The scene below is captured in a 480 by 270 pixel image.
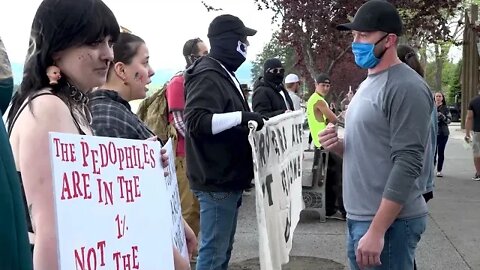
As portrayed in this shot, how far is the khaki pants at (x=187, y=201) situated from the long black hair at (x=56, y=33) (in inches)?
162

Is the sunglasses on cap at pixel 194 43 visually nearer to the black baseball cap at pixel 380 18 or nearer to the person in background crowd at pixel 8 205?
the black baseball cap at pixel 380 18

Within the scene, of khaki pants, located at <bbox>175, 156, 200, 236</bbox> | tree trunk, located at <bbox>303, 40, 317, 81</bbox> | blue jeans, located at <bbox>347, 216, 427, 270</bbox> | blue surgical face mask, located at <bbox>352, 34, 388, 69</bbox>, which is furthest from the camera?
tree trunk, located at <bbox>303, 40, 317, 81</bbox>

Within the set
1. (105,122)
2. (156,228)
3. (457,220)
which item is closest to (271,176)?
(105,122)

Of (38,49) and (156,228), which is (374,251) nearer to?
(156,228)

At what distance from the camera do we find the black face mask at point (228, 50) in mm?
4543

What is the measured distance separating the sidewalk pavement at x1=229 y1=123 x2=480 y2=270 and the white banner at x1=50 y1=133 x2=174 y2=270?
4.00 m

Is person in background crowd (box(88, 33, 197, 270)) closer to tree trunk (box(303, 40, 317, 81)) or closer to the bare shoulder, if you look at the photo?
the bare shoulder

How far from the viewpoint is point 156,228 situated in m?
2.47

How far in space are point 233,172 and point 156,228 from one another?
6.03 feet

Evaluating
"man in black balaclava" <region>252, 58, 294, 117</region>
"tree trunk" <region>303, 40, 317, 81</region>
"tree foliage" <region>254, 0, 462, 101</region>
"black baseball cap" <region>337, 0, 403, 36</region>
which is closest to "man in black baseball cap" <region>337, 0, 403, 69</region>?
"black baseball cap" <region>337, 0, 403, 36</region>

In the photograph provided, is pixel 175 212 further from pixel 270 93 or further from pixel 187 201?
pixel 270 93

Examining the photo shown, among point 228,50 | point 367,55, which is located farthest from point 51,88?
point 228,50

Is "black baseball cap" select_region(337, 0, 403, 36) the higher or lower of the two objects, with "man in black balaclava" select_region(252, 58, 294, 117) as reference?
higher

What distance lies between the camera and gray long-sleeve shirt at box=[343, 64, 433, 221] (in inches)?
118
